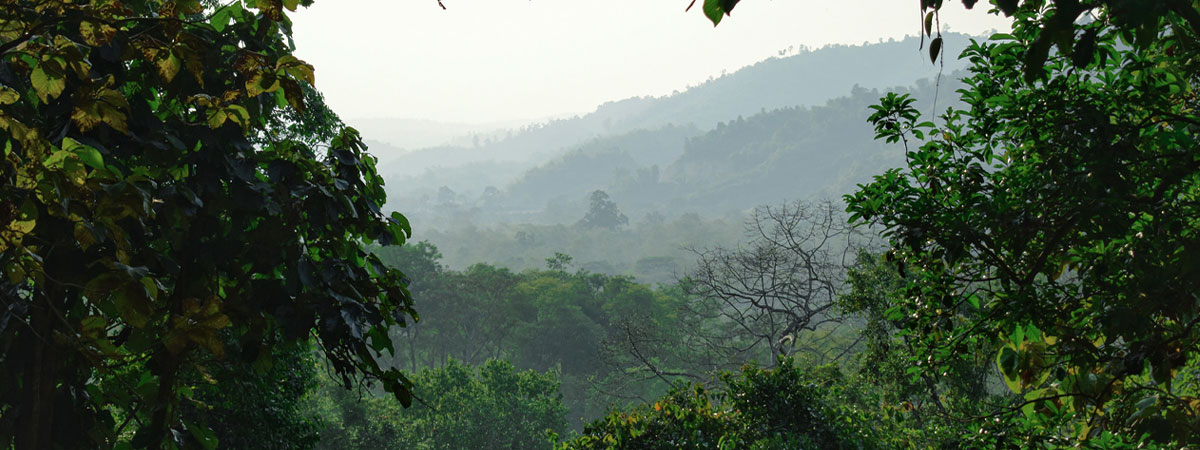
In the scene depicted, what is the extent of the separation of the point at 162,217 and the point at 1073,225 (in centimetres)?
350

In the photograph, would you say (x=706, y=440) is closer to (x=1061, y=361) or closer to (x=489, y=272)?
(x=1061, y=361)

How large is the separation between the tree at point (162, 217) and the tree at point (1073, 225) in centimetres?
236

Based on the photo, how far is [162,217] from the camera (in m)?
2.44

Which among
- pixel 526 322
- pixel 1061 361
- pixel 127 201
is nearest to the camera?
pixel 127 201

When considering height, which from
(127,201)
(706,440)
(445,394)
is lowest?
(445,394)

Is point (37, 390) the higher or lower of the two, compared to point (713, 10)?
lower

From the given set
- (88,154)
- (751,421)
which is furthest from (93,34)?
(751,421)

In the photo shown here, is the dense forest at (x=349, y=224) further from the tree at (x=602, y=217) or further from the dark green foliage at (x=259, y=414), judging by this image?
the tree at (x=602, y=217)

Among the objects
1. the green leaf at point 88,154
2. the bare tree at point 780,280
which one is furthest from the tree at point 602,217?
the green leaf at point 88,154

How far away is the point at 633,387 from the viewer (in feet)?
115

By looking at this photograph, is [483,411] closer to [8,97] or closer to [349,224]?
[349,224]

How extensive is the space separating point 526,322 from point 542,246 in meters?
63.3

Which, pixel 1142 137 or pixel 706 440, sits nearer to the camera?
pixel 1142 137

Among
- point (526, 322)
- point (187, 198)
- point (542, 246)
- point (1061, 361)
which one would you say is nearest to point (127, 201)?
point (187, 198)
